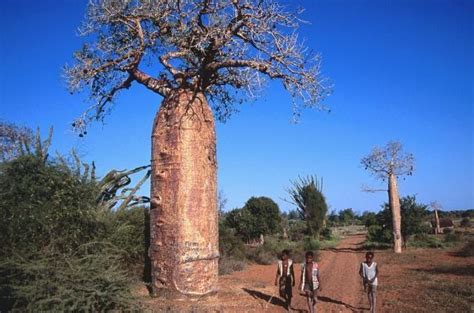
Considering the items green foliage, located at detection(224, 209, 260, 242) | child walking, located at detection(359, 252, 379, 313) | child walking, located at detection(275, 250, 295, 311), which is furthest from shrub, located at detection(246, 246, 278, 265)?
green foliage, located at detection(224, 209, 260, 242)

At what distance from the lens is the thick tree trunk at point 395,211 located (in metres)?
18.8

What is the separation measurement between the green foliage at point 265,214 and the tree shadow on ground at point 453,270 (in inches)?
612

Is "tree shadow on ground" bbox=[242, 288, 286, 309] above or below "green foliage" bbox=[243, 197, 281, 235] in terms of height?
below

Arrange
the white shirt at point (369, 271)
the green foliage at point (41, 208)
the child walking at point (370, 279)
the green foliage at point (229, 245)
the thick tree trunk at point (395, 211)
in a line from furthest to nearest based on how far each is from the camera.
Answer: the thick tree trunk at point (395, 211), the green foliage at point (229, 245), the white shirt at point (369, 271), the child walking at point (370, 279), the green foliage at point (41, 208)

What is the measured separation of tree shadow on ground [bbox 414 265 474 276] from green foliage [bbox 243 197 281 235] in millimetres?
15542

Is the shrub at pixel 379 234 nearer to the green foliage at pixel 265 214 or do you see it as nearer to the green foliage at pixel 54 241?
the green foliage at pixel 265 214

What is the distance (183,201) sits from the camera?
6.70m

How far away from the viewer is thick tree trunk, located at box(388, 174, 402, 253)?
18.8 metres

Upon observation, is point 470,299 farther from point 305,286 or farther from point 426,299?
point 305,286

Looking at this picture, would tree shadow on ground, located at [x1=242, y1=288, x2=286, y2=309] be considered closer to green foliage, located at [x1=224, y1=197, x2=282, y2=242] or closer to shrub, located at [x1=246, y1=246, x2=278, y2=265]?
shrub, located at [x1=246, y1=246, x2=278, y2=265]

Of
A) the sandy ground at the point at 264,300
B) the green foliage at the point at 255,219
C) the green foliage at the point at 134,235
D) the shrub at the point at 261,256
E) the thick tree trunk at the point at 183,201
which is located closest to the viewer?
the sandy ground at the point at 264,300

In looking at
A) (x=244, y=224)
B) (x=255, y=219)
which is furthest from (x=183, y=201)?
(x=255, y=219)

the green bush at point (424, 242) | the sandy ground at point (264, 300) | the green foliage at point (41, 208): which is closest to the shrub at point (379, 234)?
the green bush at point (424, 242)

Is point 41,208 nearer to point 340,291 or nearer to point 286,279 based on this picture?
point 286,279
